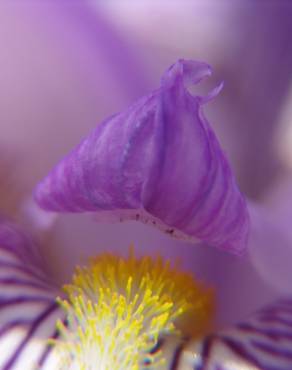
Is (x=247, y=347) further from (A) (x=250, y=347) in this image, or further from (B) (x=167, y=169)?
(B) (x=167, y=169)

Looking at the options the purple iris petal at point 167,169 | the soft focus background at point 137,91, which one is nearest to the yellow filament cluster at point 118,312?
the purple iris petal at point 167,169

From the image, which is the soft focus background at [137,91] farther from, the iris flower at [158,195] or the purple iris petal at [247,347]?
the iris flower at [158,195]

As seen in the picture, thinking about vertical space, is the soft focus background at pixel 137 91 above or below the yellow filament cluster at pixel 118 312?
above

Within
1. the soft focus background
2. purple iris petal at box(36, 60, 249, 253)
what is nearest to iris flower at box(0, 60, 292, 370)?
purple iris petal at box(36, 60, 249, 253)

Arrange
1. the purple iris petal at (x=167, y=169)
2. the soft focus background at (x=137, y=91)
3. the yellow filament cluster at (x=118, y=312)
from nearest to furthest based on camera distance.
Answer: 1. the purple iris petal at (x=167, y=169)
2. the yellow filament cluster at (x=118, y=312)
3. the soft focus background at (x=137, y=91)

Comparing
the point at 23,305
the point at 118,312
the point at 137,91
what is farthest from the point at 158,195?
the point at 137,91

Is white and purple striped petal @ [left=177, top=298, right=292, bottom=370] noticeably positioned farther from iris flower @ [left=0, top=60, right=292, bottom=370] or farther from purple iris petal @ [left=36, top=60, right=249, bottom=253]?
purple iris petal @ [left=36, top=60, right=249, bottom=253]
